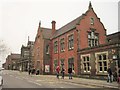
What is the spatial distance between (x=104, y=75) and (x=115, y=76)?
2504 millimetres

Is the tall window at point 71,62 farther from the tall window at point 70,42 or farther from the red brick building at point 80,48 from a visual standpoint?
the tall window at point 70,42

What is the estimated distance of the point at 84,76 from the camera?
32.1m

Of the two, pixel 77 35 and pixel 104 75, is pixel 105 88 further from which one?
pixel 77 35

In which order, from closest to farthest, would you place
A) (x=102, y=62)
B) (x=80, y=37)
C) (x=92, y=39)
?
1. (x=102, y=62)
2. (x=80, y=37)
3. (x=92, y=39)

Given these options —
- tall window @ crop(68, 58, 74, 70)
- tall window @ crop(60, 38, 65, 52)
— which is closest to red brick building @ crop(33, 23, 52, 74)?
tall window @ crop(60, 38, 65, 52)

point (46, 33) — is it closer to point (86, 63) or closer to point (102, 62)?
point (86, 63)

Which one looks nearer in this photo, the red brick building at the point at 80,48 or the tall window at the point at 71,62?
the red brick building at the point at 80,48

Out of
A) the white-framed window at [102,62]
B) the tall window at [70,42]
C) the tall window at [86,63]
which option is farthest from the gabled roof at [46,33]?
the white-framed window at [102,62]

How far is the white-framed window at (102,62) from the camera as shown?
2722cm

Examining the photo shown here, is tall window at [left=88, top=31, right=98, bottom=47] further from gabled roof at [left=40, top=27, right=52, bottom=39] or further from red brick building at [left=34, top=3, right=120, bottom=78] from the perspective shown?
gabled roof at [left=40, top=27, right=52, bottom=39]

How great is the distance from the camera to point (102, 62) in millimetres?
27828

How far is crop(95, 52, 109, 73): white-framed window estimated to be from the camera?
27222mm

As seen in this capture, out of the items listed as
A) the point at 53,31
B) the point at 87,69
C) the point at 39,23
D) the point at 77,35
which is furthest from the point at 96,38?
the point at 39,23

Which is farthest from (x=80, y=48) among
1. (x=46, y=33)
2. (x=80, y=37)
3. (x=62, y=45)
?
(x=46, y=33)
